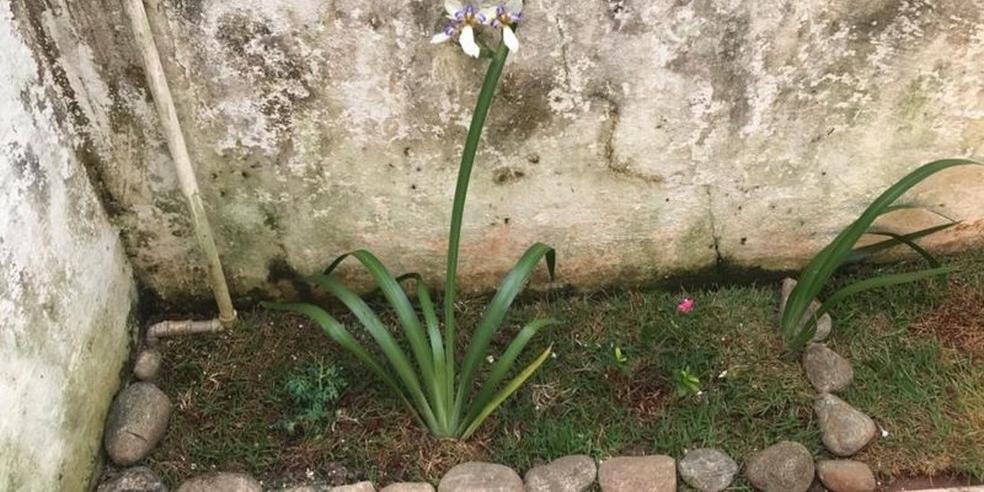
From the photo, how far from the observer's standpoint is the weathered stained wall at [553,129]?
2.37 metres

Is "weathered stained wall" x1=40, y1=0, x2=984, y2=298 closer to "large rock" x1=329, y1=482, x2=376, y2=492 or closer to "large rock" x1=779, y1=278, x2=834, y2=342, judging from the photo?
"large rock" x1=779, y1=278, x2=834, y2=342

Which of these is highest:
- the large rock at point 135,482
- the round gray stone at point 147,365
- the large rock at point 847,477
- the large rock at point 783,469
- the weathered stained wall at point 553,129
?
the weathered stained wall at point 553,129

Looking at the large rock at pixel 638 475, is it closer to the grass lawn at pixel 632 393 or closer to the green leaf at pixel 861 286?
the grass lawn at pixel 632 393

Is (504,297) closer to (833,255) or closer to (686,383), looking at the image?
(686,383)

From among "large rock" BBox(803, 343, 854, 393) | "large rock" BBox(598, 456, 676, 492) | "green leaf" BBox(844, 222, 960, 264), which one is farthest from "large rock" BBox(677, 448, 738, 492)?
"green leaf" BBox(844, 222, 960, 264)

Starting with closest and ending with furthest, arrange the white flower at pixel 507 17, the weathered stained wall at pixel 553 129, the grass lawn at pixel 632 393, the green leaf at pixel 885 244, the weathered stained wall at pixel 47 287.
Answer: the white flower at pixel 507 17 → the weathered stained wall at pixel 47 287 → the weathered stained wall at pixel 553 129 → the grass lawn at pixel 632 393 → the green leaf at pixel 885 244

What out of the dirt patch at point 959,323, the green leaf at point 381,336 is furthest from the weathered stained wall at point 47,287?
the dirt patch at point 959,323

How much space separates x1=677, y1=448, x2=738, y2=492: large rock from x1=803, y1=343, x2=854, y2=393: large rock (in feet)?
1.25

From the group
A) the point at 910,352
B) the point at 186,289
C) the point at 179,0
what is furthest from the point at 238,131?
the point at 910,352

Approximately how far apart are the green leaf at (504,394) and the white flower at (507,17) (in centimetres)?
88

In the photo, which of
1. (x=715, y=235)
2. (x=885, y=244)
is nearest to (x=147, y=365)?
(x=715, y=235)

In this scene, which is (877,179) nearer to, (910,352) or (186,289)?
(910,352)

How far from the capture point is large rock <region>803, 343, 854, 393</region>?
2670 mm

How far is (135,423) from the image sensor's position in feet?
8.39
